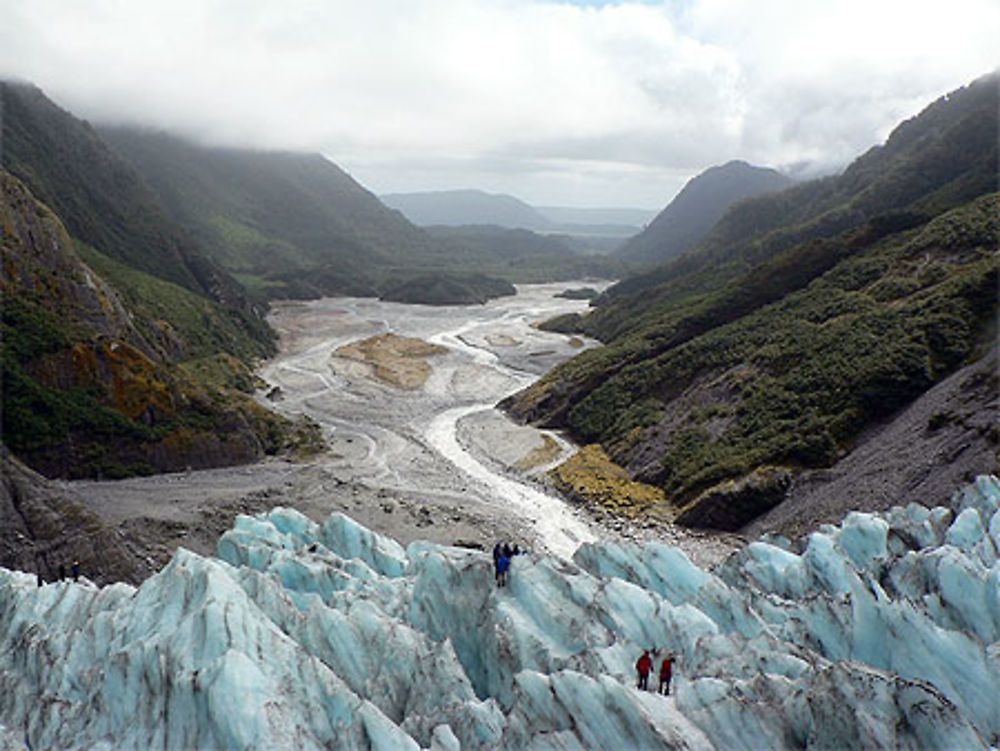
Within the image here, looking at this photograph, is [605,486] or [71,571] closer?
[71,571]

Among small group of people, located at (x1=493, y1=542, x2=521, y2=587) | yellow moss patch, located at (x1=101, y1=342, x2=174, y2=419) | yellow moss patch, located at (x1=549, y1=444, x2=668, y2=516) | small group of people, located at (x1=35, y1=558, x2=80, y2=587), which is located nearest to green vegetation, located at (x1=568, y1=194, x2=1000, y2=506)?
yellow moss patch, located at (x1=549, y1=444, x2=668, y2=516)

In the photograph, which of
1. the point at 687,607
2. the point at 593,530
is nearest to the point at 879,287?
the point at 593,530

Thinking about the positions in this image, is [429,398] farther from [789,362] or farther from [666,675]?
[666,675]

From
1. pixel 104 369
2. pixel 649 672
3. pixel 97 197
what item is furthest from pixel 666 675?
pixel 97 197

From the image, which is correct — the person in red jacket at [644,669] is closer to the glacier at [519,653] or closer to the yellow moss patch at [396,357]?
the glacier at [519,653]

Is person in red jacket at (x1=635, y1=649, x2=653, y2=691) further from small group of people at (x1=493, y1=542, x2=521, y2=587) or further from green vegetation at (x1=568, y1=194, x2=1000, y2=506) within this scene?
green vegetation at (x1=568, y1=194, x2=1000, y2=506)

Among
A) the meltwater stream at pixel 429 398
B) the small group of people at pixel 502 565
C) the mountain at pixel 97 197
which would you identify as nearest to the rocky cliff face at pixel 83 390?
the meltwater stream at pixel 429 398

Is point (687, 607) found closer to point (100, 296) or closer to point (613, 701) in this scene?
point (613, 701)
